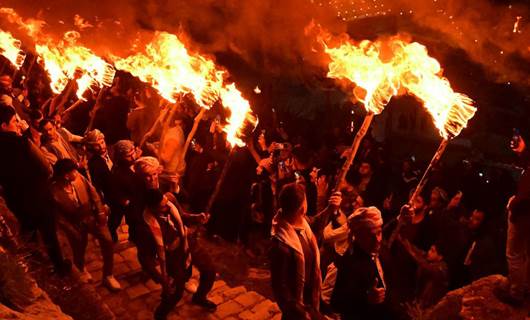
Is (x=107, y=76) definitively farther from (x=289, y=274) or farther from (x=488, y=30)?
(x=488, y=30)

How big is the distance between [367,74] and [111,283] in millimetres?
4395

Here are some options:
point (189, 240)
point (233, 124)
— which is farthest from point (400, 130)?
point (189, 240)

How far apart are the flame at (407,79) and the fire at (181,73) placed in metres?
2.66

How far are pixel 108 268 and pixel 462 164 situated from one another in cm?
666

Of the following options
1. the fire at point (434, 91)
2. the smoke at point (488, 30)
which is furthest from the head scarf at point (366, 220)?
the smoke at point (488, 30)

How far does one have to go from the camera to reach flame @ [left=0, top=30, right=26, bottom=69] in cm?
1190

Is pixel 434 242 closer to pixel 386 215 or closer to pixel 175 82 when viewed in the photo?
pixel 386 215

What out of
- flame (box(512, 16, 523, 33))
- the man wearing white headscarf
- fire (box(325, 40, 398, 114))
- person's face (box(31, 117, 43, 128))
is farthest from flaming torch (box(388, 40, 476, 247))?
person's face (box(31, 117, 43, 128))

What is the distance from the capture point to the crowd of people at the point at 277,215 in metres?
4.05

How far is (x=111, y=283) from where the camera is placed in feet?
20.0

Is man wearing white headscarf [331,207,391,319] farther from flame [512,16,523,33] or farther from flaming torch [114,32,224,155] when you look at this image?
flame [512,16,523,33]

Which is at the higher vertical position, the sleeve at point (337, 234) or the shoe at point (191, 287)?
the sleeve at point (337, 234)

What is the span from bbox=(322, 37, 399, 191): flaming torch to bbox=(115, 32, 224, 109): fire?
2531 mm

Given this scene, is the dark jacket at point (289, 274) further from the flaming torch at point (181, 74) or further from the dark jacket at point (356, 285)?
the flaming torch at point (181, 74)
